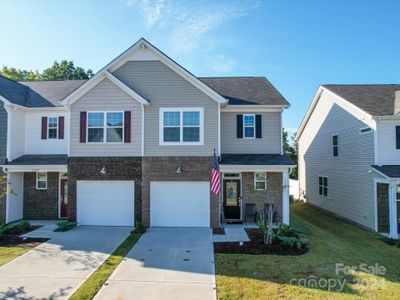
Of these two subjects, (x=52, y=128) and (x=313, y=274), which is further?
(x=52, y=128)

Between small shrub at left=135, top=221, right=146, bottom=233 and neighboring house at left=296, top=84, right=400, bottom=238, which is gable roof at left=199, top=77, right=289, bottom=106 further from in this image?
small shrub at left=135, top=221, right=146, bottom=233

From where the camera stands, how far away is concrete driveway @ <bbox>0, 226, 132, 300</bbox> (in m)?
7.03

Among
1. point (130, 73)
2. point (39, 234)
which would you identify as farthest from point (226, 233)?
point (130, 73)

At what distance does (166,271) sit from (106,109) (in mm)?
8748

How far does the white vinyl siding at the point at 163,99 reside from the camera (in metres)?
13.8

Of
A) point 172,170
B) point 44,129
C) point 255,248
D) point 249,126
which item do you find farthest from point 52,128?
point 255,248

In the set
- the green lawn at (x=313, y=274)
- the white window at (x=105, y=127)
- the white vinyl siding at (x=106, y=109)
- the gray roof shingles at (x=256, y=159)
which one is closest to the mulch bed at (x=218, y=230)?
the green lawn at (x=313, y=274)

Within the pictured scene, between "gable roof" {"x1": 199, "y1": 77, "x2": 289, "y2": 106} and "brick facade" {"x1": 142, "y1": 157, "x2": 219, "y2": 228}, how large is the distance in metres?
4.30

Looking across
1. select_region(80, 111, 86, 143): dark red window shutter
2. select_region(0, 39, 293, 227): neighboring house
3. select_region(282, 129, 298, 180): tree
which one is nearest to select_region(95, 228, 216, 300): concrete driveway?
select_region(0, 39, 293, 227): neighboring house

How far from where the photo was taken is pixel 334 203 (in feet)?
62.4

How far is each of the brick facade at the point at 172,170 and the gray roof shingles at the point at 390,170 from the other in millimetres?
8426

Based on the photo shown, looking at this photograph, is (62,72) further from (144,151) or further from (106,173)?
(144,151)

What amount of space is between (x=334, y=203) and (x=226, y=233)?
409 inches

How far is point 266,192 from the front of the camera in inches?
581
